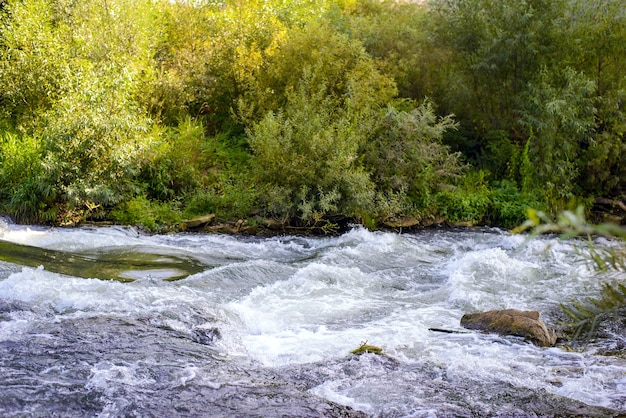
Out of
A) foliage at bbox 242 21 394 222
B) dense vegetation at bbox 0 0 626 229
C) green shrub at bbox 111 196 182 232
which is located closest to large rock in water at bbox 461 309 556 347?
foliage at bbox 242 21 394 222

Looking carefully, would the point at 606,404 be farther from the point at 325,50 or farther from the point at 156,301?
the point at 325,50

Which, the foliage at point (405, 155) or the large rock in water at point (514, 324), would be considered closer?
the large rock in water at point (514, 324)

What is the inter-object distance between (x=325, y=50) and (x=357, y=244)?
20.9ft

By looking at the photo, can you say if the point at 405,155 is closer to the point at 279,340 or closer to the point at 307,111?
the point at 307,111

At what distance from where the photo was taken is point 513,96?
58.8 ft

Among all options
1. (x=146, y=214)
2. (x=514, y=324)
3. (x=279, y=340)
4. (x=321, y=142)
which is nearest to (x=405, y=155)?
(x=321, y=142)

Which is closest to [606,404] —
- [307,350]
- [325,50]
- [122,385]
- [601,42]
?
[307,350]

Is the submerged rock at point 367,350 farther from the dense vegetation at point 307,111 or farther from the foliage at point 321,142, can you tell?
the dense vegetation at point 307,111

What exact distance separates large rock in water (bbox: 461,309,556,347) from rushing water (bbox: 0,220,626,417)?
178mm

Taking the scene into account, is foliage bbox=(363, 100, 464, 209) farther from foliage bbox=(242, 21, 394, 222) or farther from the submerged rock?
the submerged rock

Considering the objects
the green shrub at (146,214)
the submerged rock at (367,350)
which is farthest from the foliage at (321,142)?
the submerged rock at (367,350)

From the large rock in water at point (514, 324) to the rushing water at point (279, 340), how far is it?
0.18 m

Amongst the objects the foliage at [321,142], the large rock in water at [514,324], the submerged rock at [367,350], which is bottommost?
the large rock in water at [514,324]

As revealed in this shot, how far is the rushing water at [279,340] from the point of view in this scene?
516 centimetres
